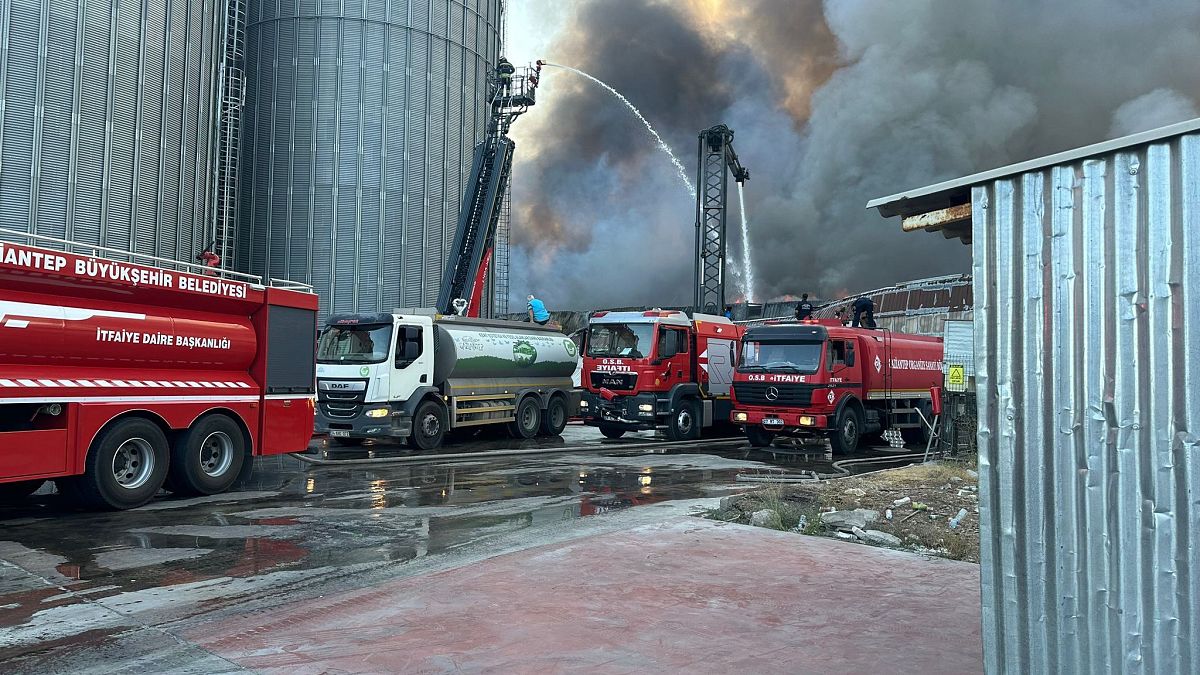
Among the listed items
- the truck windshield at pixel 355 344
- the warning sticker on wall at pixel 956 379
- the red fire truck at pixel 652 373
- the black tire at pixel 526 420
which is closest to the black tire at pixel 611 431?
the red fire truck at pixel 652 373

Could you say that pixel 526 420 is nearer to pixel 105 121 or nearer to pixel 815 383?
pixel 815 383

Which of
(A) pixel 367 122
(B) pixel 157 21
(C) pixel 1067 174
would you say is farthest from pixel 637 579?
(A) pixel 367 122

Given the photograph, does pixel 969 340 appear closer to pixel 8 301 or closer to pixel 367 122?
pixel 8 301

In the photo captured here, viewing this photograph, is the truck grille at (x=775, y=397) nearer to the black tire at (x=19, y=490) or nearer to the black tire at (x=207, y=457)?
the black tire at (x=207, y=457)

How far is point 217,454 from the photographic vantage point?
11039mm

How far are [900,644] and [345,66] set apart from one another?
3109 cm

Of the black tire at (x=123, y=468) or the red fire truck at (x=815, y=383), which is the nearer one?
the black tire at (x=123, y=468)

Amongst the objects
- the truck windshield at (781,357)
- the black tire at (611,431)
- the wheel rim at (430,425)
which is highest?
the truck windshield at (781,357)

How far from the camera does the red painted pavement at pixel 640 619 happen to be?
15.6ft

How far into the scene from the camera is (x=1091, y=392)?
339cm

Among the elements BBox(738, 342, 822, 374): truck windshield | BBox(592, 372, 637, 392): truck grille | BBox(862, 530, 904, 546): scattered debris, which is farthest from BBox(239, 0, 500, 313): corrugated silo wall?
BBox(862, 530, 904, 546): scattered debris

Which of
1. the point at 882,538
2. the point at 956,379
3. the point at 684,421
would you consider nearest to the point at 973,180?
the point at 882,538

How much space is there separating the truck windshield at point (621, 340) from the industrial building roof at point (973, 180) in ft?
48.7

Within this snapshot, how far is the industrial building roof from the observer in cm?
325
